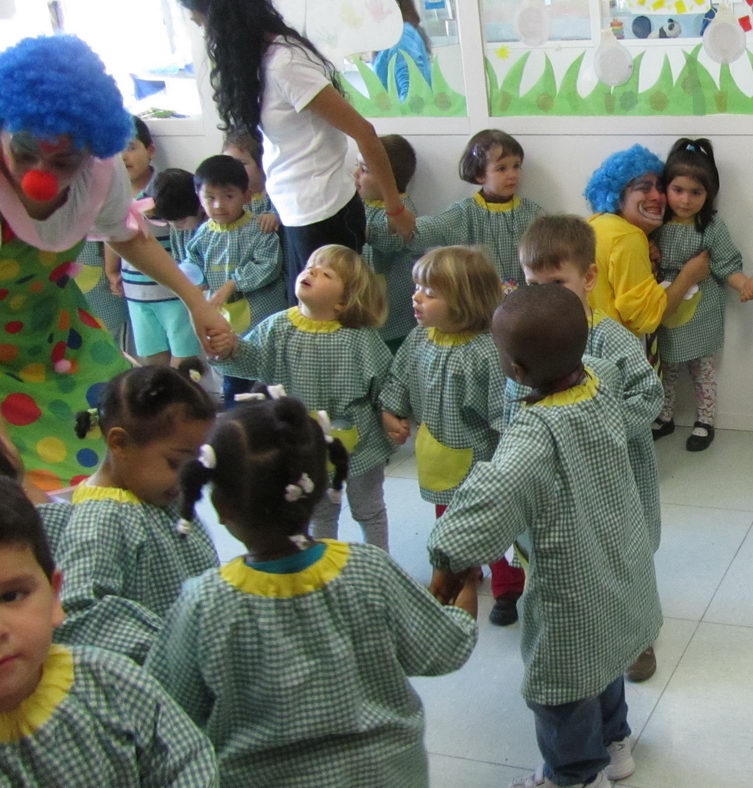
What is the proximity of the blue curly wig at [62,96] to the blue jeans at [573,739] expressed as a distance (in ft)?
4.25

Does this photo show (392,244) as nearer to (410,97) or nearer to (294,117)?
(410,97)

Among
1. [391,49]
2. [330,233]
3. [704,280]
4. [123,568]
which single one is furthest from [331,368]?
[391,49]

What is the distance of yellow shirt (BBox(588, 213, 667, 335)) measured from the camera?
3338 millimetres

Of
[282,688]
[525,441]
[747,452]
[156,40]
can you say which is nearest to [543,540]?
[525,441]

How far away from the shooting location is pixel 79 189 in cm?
204

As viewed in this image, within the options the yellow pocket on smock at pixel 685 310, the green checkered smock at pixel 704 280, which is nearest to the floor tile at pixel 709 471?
the green checkered smock at pixel 704 280

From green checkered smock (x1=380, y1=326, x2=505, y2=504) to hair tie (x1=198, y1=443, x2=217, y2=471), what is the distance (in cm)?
121

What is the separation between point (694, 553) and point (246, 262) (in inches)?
72.4

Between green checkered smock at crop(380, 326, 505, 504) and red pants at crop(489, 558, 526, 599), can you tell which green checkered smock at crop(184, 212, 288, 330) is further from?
red pants at crop(489, 558, 526, 599)

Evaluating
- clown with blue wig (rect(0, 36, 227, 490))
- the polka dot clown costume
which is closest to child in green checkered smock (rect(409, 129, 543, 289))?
clown with blue wig (rect(0, 36, 227, 490))

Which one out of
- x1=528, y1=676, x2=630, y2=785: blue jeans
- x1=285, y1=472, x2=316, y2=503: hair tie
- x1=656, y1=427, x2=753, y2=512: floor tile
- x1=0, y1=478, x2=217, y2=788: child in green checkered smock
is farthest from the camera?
x1=656, y1=427, x2=753, y2=512: floor tile

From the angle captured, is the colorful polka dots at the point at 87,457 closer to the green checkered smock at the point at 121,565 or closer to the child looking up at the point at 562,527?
the green checkered smock at the point at 121,565

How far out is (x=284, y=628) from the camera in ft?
4.60

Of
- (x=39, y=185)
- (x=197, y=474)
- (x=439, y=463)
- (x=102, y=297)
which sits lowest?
(x=439, y=463)
